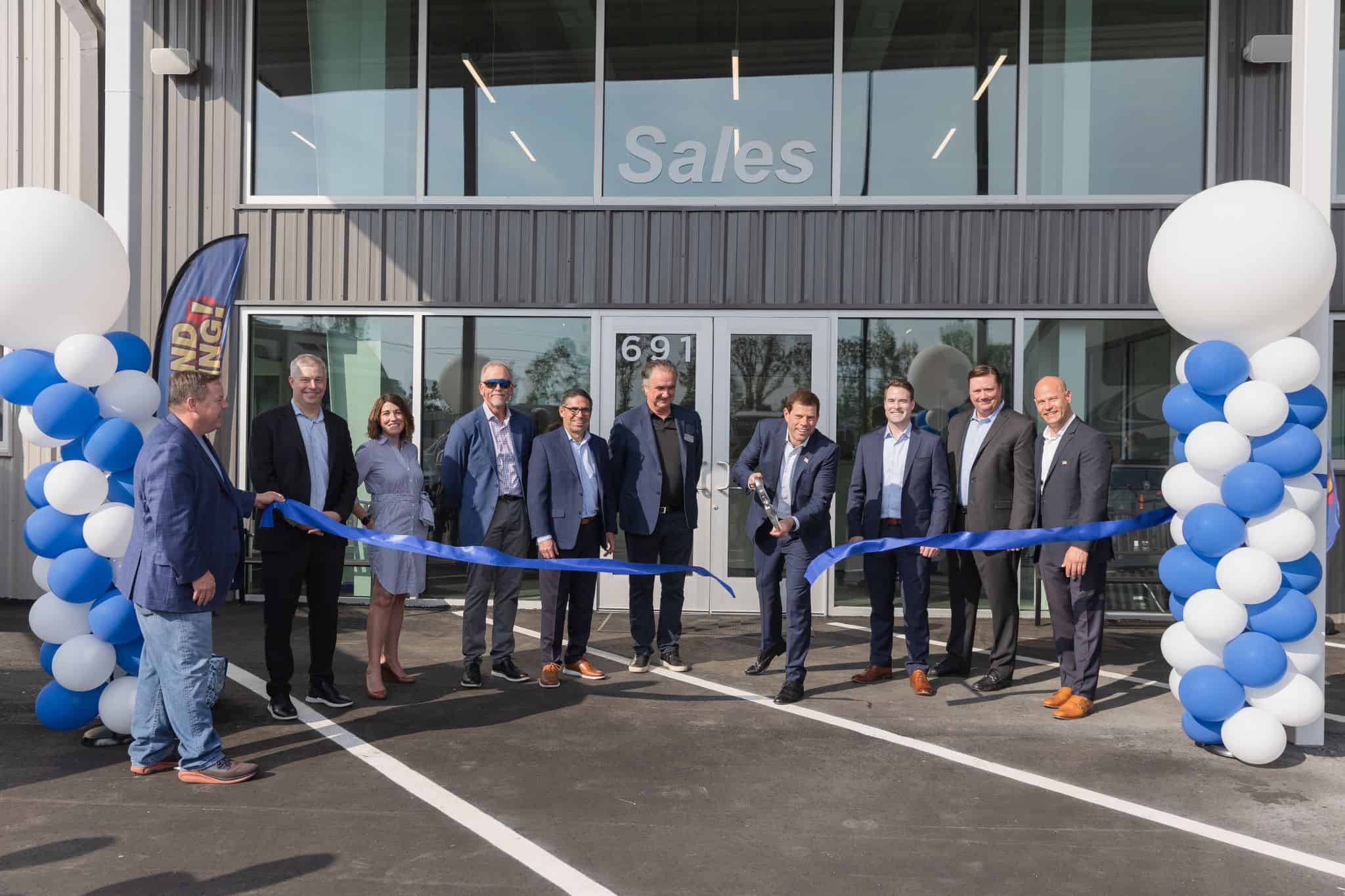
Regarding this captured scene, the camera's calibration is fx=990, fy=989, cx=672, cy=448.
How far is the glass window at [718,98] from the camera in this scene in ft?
26.9

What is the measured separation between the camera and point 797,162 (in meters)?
8.17

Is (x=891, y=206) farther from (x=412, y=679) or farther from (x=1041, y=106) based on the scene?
(x=412, y=679)

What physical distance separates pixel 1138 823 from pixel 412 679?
3.83 m

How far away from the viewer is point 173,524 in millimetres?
3830

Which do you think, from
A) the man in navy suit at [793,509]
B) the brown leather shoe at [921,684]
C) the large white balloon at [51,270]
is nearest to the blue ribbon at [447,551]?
the man in navy suit at [793,509]

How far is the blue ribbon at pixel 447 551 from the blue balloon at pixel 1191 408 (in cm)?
240

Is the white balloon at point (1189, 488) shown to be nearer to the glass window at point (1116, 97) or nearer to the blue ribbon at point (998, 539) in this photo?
the blue ribbon at point (998, 539)

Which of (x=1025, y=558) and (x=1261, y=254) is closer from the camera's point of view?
(x=1261, y=254)

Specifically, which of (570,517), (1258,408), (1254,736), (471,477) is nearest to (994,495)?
(1258,408)

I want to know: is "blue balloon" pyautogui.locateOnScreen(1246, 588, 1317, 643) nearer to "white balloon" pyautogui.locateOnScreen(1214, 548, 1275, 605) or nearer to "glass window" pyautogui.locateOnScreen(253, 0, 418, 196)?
"white balloon" pyautogui.locateOnScreen(1214, 548, 1275, 605)

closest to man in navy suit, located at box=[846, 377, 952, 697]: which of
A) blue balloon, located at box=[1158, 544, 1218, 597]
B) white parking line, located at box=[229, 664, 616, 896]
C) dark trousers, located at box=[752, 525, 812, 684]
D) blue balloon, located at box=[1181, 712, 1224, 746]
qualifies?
dark trousers, located at box=[752, 525, 812, 684]

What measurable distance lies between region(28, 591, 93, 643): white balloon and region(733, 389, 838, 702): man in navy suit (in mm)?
3271

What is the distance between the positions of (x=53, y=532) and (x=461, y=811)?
89.4 inches

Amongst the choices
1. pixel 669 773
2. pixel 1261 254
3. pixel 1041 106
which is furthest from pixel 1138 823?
pixel 1041 106
